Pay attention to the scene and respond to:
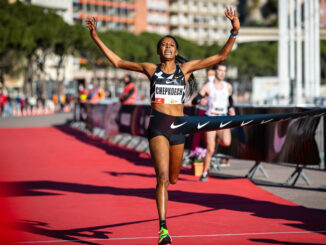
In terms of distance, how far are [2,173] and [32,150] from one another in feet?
19.9

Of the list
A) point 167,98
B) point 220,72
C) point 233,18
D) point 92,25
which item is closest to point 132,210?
point 167,98

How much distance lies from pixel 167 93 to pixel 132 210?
7.48 ft

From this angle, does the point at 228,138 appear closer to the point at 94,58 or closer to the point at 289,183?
the point at 289,183

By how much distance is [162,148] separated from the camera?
6969 mm

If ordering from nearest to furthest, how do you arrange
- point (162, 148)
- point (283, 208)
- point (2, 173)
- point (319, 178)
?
point (162, 148) < point (283, 208) < point (319, 178) < point (2, 173)

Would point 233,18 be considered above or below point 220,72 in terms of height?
above

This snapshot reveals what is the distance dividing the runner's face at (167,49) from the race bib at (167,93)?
0.29 meters

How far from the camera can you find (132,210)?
882cm

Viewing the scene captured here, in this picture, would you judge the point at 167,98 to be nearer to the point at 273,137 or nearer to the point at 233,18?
the point at 233,18

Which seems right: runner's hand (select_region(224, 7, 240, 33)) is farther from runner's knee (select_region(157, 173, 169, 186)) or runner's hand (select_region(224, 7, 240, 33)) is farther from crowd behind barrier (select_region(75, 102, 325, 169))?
crowd behind barrier (select_region(75, 102, 325, 169))

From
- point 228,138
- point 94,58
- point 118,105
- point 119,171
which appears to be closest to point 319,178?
point 228,138

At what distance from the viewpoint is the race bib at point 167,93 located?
7055mm

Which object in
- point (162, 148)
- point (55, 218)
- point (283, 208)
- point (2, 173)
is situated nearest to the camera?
point (162, 148)

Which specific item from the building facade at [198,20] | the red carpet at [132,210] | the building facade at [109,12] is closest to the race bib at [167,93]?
the red carpet at [132,210]
